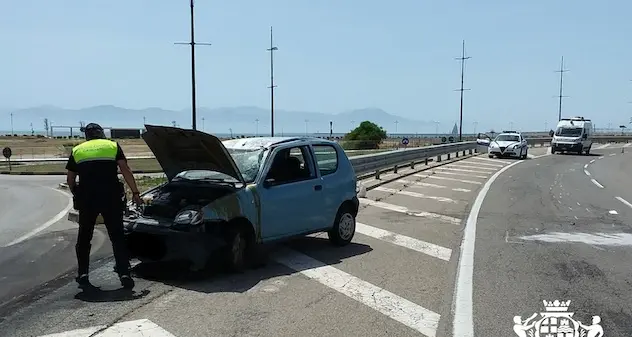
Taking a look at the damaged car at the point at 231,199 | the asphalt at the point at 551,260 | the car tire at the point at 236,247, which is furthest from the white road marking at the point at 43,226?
the asphalt at the point at 551,260

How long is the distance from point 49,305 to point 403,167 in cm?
2116

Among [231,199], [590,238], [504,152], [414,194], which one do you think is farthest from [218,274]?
[504,152]

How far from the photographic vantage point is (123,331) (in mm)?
5230

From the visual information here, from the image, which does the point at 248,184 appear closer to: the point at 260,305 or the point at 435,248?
the point at 260,305

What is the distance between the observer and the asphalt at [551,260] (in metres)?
5.98

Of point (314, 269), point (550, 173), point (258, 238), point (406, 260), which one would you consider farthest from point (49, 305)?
point (550, 173)

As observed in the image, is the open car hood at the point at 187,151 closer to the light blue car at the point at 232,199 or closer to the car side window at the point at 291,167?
the light blue car at the point at 232,199

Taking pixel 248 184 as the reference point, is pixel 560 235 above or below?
below

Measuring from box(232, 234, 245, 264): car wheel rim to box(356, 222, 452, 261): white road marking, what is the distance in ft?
9.27

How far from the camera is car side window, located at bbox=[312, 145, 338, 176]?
30.0ft

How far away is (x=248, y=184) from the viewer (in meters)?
7.71

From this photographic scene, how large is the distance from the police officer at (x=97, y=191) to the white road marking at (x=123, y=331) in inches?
53.0

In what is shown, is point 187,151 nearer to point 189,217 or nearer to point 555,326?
point 189,217

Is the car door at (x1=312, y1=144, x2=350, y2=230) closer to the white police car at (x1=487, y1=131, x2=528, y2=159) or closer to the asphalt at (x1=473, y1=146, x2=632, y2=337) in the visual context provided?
the asphalt at (x1=473, y1=146, x2=632, y2=337)
